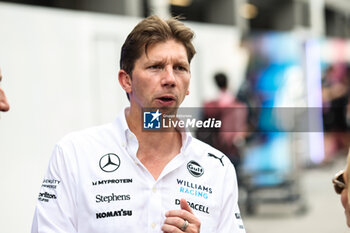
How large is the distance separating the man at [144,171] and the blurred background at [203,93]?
0.90m

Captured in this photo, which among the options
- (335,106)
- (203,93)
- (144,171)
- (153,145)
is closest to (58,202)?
(144,171)

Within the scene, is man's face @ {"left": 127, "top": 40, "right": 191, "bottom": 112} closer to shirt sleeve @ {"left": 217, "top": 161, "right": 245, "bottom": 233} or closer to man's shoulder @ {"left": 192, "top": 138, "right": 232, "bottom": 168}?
man's shoulder @ {"left": 192, "top": 138, "right": 232, "bottom": 168}

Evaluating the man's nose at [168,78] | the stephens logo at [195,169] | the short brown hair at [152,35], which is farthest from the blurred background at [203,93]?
the stephens logo at [195,169]

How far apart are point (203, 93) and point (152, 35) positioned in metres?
7.22

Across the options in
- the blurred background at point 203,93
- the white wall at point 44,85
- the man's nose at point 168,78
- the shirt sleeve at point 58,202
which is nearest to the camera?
the shirt sleeve at point 58,202

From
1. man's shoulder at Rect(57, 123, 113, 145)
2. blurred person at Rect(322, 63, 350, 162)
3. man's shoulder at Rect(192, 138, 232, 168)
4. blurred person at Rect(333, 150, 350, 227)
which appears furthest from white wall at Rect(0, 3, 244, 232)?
blurred person at Rect(333, 150, 350, 227)

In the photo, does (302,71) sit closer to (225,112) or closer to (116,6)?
(116,6)

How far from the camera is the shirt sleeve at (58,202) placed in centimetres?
231

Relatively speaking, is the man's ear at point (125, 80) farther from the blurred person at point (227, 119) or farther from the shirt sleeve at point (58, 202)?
the blurred person at point (227, 119)

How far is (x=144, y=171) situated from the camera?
2461mm

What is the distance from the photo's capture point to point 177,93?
245 centimetres

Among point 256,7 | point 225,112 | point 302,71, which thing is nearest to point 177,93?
point 225,112

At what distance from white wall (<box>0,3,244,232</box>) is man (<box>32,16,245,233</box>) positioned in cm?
387

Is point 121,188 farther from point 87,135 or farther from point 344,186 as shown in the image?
point 344,186
